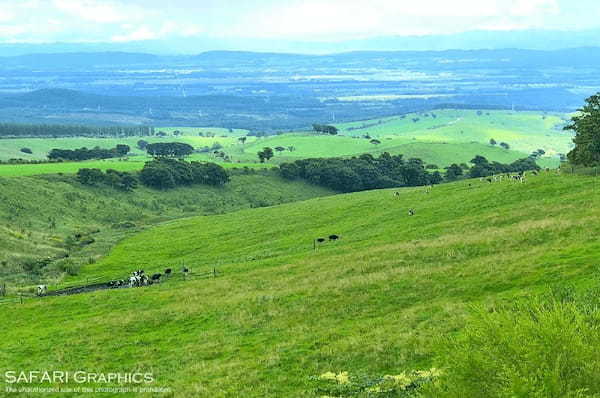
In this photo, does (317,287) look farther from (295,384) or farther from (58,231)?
(58,231)

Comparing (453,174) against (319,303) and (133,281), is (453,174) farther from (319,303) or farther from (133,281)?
(319,303)

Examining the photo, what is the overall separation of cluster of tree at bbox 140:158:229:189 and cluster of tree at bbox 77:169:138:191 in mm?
7725

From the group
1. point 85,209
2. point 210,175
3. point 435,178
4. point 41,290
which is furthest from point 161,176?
point 41,290

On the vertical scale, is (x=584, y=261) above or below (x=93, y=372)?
above

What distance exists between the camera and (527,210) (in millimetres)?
63625

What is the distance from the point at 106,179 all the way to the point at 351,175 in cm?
6564

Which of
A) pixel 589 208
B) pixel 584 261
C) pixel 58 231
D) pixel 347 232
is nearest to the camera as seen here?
pixel 584 261

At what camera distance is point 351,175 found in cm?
17988

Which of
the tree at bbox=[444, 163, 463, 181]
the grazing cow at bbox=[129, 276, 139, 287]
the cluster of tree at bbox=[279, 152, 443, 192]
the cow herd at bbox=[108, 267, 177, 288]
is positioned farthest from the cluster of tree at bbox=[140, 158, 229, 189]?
the grazing cow at bbox=[129, 276, 139, 287]

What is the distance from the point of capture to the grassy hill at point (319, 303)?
33875 mm

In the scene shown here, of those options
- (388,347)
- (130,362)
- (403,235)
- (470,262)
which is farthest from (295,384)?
(403,235)

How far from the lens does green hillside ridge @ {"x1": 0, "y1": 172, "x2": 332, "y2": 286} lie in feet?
279

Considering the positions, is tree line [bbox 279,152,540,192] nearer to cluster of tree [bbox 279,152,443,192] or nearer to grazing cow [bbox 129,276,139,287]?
cluster of tree [bbox 279,152,443,192]

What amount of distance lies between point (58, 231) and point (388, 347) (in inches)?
3213
